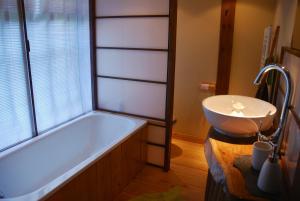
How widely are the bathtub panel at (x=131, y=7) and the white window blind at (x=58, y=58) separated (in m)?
0.19

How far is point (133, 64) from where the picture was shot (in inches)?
111

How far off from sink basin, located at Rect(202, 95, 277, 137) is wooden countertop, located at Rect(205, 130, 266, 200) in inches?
3.7

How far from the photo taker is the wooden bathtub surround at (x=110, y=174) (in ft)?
5.90

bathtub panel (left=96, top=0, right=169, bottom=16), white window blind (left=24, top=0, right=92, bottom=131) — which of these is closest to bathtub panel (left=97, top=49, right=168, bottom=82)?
white window blind (left=24, top=0, right=92, bottom=131)

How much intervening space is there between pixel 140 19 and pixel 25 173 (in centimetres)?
183

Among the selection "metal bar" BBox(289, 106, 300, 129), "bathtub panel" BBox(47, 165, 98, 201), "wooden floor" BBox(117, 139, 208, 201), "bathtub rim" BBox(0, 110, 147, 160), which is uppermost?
"metal bar" BBox(289, 106, 300, 129)

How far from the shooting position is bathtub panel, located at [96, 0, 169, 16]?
2545 millimetres

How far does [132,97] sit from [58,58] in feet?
2.94

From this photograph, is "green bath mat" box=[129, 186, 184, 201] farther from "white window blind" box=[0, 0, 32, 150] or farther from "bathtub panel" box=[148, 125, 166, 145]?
"white window blind" box=[0, 0, 32, 150]

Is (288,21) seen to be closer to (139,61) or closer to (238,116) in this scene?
(238,116)

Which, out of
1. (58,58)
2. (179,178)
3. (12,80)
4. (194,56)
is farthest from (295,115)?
(194,56)

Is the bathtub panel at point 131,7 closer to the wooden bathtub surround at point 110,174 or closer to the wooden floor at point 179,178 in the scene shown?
the wooden bathtub surround at point 110,174

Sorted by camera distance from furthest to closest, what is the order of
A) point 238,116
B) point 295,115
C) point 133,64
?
point 133,64
point 238,116
point 295,115

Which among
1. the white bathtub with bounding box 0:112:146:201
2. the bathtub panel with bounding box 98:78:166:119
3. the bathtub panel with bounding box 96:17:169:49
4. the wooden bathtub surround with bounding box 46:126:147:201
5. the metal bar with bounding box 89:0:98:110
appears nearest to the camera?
the wooden bathtub surround with bounding box 46:126:147:201
